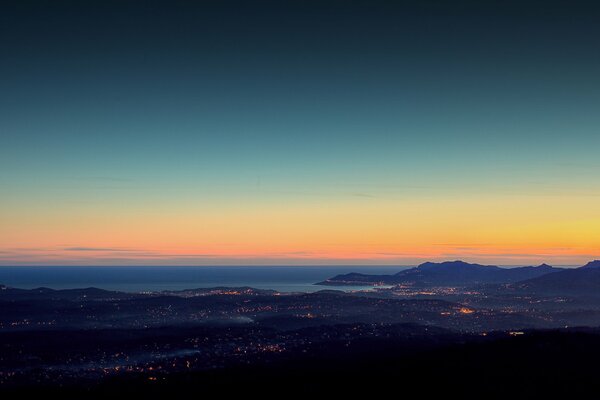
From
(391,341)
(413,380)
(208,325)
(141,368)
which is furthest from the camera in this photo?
(208,325)

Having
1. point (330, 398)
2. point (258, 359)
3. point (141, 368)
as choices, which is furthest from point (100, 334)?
point (330, 398)

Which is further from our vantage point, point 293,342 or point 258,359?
point 293,342

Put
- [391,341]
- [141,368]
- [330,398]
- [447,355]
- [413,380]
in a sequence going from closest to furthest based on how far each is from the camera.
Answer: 1. [330,398]
2. [413,380]
3. [447,355]
4. [141,368]
5. [391,341]

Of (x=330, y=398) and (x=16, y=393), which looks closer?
(x=330, y=398)

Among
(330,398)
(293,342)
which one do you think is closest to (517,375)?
(330,398)

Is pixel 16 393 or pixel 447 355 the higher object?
pixel 447 355

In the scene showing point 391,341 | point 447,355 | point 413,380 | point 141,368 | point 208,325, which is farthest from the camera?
point 208,325

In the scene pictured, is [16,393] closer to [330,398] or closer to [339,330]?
[330,398]

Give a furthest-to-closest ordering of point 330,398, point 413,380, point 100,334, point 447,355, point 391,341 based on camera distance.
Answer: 1. point 100,334
2. point 391,341
3. point 447,355
4. point 413,380
5. point 330,398

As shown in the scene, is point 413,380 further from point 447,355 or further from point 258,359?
point 258,359
